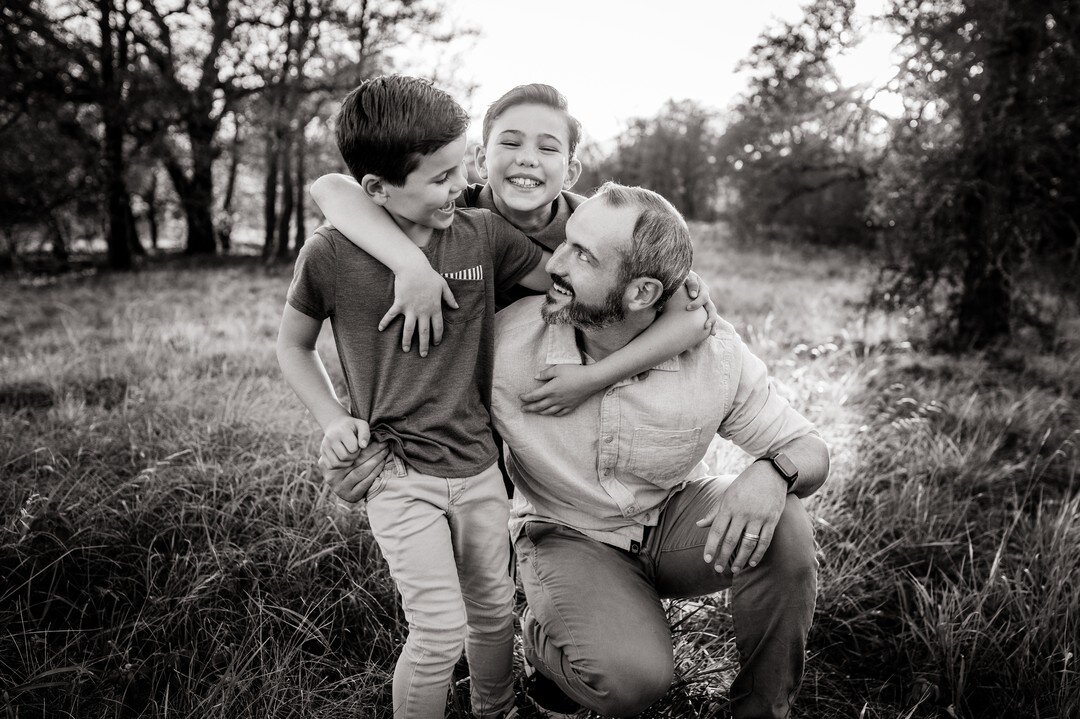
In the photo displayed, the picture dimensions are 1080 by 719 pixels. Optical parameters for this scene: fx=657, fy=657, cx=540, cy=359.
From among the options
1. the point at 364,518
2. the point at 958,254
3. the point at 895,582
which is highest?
the point at 958,254

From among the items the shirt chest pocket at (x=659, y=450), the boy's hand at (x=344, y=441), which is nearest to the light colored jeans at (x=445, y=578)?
the boy's hand at (x=344, y=441)

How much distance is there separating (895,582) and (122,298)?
9310 mm

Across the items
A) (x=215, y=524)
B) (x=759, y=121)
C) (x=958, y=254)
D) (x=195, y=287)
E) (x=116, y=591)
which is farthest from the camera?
(x=195, y=287)

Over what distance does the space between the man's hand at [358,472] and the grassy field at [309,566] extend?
0.64 meters

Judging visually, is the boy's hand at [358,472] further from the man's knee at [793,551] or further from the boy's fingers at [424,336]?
the man's knee at [793,551]

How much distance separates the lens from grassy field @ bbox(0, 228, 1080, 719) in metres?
2.00

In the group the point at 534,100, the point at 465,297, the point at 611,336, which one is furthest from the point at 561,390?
the point at 534,100

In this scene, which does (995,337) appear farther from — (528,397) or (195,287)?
(195,287)

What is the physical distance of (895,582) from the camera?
261cm

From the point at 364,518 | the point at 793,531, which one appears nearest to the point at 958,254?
the point at 793,531

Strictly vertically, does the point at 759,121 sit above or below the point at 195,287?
above

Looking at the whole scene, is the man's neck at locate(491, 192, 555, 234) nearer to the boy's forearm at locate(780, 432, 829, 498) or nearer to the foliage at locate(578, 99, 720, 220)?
A: the boy's forearm at locate(780, 432, 829, 498)

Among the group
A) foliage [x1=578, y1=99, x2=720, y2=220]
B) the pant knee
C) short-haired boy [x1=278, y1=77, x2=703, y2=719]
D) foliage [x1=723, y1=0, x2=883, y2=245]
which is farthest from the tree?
foliage [x1=578, y1=99, x2=720, y2=220]

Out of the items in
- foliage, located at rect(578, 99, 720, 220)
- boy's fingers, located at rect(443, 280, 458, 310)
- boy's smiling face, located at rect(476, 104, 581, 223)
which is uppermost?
foliage, located at rect(578, 99, 720, 220)
